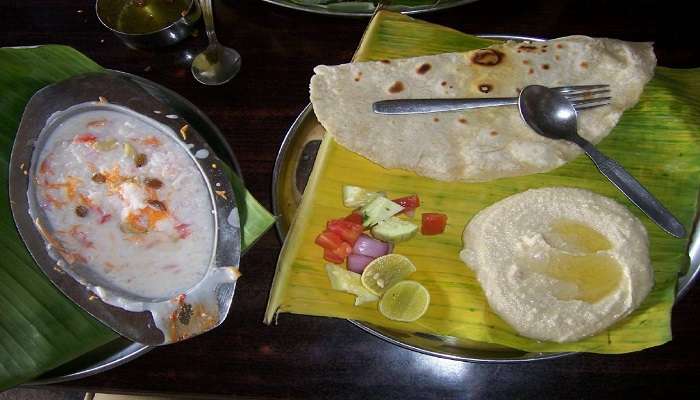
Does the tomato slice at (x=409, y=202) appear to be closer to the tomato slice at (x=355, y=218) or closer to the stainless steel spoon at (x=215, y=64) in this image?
the tomato slice at (x=355, y=218)

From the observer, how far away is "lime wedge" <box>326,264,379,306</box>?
1.98 metres

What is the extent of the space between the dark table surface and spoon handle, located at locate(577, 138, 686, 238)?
0.97 feet

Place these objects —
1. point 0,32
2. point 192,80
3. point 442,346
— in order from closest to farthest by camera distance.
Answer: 1. point 442,346
2. point 192,80
3. point 0,32

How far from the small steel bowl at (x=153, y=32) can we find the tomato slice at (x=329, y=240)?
54.2 inches

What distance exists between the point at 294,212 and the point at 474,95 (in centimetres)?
83

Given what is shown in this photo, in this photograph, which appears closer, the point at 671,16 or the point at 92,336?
the point at 92,336

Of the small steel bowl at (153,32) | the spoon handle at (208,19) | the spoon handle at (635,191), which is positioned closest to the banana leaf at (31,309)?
the small steel bowl at (153,32)

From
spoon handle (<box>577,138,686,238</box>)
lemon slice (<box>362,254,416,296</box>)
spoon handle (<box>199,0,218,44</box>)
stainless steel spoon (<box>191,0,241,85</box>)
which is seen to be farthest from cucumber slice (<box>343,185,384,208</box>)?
spoon handle (<box>199,0,218,44</box>)

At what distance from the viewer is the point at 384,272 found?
197 centimetres

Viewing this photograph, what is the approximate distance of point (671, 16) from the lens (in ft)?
9.11

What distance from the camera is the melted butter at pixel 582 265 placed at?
1.91m

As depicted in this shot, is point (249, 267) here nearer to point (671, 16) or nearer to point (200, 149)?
point (200, 149)

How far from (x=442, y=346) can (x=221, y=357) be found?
2.63 feet

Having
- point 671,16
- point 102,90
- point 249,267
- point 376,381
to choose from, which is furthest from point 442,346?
point 671,16
